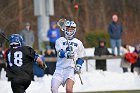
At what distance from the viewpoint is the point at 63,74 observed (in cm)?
1377

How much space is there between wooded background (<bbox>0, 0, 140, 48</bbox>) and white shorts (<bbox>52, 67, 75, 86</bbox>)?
75.3ft

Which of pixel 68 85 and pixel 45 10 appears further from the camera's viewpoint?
pixel 45 10

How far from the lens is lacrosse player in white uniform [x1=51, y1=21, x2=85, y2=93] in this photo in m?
13.6

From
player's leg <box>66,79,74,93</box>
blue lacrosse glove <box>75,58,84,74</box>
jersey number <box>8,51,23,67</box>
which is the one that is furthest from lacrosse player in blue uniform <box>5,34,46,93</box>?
blue lacrosse glove <box>75,58,84,74</box>

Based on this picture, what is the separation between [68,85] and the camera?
13.6 metres

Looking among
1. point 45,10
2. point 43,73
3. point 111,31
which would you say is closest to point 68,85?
point 43,73

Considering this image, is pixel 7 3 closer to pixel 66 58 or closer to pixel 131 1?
pixel 131 1

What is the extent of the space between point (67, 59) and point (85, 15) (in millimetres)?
28485

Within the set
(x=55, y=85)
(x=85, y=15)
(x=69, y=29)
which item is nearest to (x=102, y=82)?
(x=69, y=29)

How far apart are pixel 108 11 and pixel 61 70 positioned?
30.3 metres

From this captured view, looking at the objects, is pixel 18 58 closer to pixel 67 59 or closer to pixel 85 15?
pixel 67 59

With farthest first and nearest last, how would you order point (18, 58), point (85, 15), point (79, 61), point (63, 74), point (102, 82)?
point (85, 15) < point (102, 82) < point (79, 61) < point (63, 74) < point (18, 58)

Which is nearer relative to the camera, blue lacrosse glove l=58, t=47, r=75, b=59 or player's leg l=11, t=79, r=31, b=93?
player's leg l=11, t=79, r=31, b=93

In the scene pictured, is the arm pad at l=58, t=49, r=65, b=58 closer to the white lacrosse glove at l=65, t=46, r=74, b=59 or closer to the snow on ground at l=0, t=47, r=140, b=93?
the white lacrosse glove at l=65, t=46, r=74, b=59
